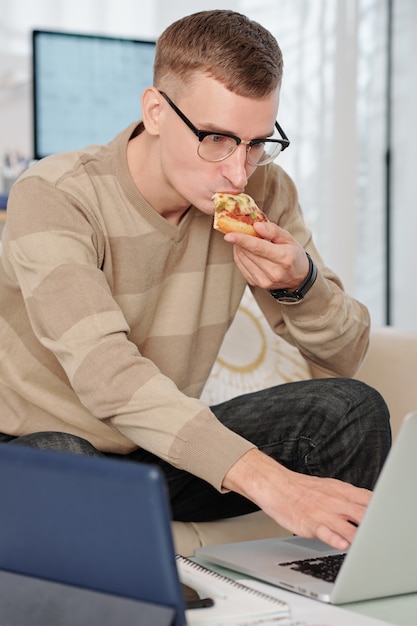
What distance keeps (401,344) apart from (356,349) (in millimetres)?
285

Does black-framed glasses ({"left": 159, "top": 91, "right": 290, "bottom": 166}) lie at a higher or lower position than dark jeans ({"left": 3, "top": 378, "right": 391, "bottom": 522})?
higher

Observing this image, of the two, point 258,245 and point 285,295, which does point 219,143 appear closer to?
point 258,245

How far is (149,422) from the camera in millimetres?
1203

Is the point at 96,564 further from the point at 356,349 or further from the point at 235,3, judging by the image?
the point at 235,3

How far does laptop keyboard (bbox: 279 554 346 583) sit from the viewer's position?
1109 millimetres

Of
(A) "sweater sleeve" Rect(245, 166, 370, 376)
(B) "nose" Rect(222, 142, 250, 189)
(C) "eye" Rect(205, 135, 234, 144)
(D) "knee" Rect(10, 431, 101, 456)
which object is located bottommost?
(D) "knee" Rect(10, 431, 101, 456)

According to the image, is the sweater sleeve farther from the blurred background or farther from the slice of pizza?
the blurred background

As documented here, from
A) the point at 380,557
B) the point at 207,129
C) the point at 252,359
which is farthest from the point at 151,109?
the point at 380,557

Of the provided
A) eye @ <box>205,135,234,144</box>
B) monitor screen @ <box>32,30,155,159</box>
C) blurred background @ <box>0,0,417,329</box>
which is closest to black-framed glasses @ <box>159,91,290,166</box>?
eye @ <box>205,135,234,144</box>

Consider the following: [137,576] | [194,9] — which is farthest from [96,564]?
[194,9]

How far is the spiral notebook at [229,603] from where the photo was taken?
3.05 feet

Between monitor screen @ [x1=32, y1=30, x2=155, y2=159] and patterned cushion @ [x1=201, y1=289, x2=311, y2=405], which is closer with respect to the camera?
patterned cushion @ [x1=201, y1=289, x2=311, y2=405]

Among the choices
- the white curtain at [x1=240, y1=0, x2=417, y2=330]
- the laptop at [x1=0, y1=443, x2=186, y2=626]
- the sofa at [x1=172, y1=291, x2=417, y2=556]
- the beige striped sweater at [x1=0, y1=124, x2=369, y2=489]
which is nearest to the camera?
the laptop at [x1=0, y1=443, x2=186, y2=626]

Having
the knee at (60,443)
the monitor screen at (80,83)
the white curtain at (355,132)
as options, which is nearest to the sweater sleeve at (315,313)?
the knee at (60,443)
